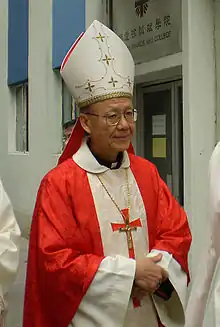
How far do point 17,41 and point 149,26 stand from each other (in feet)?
7.66

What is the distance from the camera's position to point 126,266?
1.82 m

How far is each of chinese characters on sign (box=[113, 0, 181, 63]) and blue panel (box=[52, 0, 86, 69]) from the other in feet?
1.50

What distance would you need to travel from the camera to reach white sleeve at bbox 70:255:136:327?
1.81 metres

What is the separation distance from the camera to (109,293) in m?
1.82

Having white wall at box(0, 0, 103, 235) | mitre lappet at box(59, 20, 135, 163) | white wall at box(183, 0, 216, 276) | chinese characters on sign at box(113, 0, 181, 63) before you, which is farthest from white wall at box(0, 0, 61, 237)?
mitre lappet at box(59, 20, 135, 163)

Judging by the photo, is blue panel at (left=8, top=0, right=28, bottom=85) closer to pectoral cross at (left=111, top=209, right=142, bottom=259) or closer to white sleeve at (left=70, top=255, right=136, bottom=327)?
pectoral cross at (left=111, top=209, right=142, bottom=259)

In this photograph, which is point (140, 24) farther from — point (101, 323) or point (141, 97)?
point (101, 323)

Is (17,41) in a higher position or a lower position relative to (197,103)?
higher

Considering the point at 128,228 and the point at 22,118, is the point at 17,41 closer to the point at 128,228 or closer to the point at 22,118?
the point at 22,118

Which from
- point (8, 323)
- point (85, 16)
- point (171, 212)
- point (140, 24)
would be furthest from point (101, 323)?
point (85, 16)

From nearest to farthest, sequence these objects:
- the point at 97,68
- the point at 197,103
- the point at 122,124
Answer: the point at 122,124
the point at 97,68
the point at 197,103

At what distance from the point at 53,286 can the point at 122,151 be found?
542mm

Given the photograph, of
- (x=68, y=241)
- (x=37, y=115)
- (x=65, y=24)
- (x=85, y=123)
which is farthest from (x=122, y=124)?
(x=37, y=115)

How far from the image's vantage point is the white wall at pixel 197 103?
2814 mm
